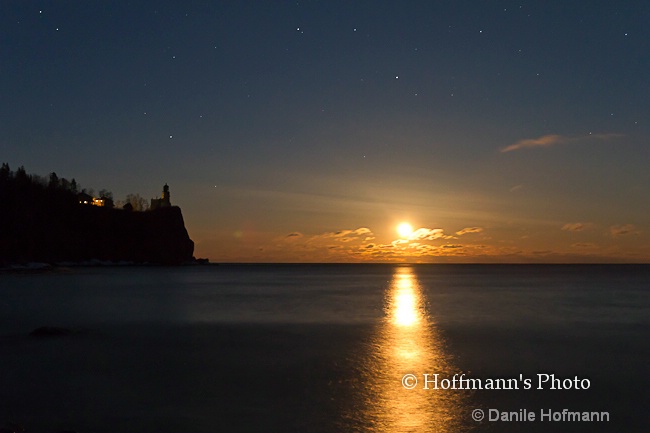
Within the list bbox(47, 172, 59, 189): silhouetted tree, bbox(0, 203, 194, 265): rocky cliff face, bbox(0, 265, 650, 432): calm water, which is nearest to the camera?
bbox(0, 265, 650, 432): calm water

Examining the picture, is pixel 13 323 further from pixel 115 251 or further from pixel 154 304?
pixel 115 251

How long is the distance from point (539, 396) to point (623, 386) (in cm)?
365

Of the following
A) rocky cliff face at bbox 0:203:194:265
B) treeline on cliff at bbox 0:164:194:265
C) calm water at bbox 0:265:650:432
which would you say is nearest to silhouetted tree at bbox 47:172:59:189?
treeline on cliff at bbox 0:164:194:265

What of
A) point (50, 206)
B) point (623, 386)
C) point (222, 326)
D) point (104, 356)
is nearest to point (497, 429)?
point (623, 386)

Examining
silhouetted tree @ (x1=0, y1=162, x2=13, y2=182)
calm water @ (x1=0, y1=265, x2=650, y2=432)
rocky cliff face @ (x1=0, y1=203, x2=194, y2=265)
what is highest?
silhouetted tree @ (x1=0, y1=162, x2=13, y2=182)

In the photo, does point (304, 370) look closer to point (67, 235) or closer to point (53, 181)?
point (67, 235)

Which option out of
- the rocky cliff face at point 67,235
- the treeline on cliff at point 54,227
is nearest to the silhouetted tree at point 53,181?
the treeline on cliff at point 54,227

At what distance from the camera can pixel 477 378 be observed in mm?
17547

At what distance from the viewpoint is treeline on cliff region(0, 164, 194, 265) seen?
487 ft

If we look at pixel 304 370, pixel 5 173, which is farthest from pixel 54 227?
pixel 304 370

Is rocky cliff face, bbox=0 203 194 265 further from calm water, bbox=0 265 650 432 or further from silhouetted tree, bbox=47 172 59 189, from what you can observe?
calm water, bbox=0 265 650 432

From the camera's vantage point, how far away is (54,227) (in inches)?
6358

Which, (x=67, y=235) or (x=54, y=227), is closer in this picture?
(x=54, y=227)

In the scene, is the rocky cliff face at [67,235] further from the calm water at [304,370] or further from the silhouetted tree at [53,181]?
the calm water at [304,370]
